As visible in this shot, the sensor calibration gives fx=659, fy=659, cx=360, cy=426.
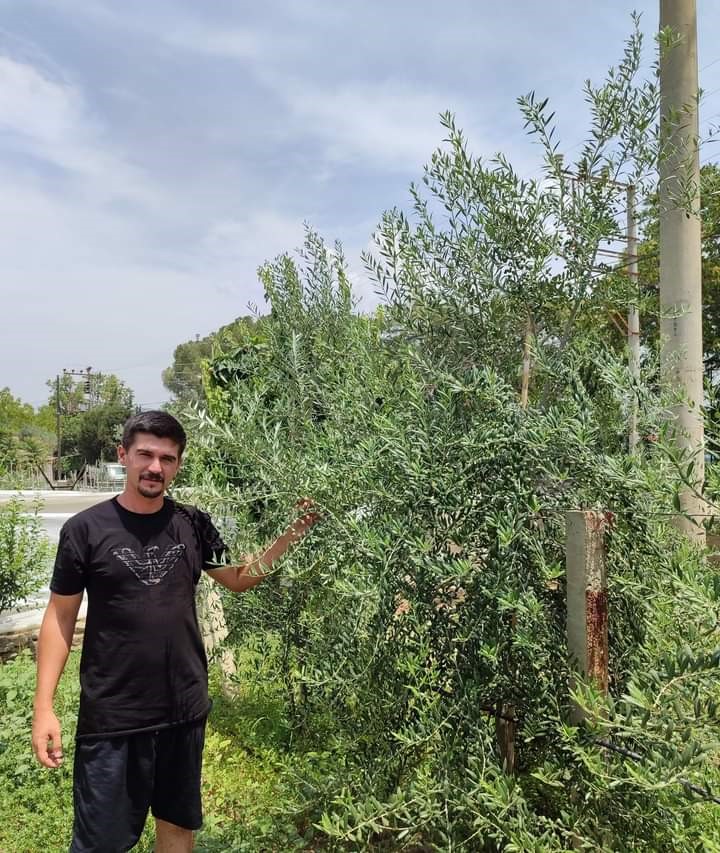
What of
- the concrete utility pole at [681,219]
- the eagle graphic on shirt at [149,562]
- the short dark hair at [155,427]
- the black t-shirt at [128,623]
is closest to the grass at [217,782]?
the black t-shirt at [128,623]

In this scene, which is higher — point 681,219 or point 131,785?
point 681,219

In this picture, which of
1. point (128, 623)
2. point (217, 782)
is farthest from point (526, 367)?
point (217, 782)

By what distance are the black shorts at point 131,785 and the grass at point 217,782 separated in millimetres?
399

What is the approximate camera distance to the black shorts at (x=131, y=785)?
2297mm

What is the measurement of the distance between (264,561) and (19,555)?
4455mm

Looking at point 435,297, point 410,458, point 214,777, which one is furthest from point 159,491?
point 214,777

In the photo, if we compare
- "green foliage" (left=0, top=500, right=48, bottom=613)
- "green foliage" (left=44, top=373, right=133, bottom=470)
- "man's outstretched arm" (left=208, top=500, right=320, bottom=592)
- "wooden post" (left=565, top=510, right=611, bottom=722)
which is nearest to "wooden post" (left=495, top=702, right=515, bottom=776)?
"wooden post" (left=565, top=510, right=611, bottom=722)

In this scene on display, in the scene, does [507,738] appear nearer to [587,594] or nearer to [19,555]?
[587,594]

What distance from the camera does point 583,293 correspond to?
2.32 m

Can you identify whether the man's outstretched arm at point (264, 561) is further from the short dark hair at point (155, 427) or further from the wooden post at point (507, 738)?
the wooden post at point (507, 738)

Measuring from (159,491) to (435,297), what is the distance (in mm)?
1279

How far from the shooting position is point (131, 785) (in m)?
2.36

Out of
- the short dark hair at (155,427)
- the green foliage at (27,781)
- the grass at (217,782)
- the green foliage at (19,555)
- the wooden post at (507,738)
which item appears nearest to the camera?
the wooden post at (507,738)

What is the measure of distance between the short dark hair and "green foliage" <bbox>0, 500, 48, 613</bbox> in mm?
4222
